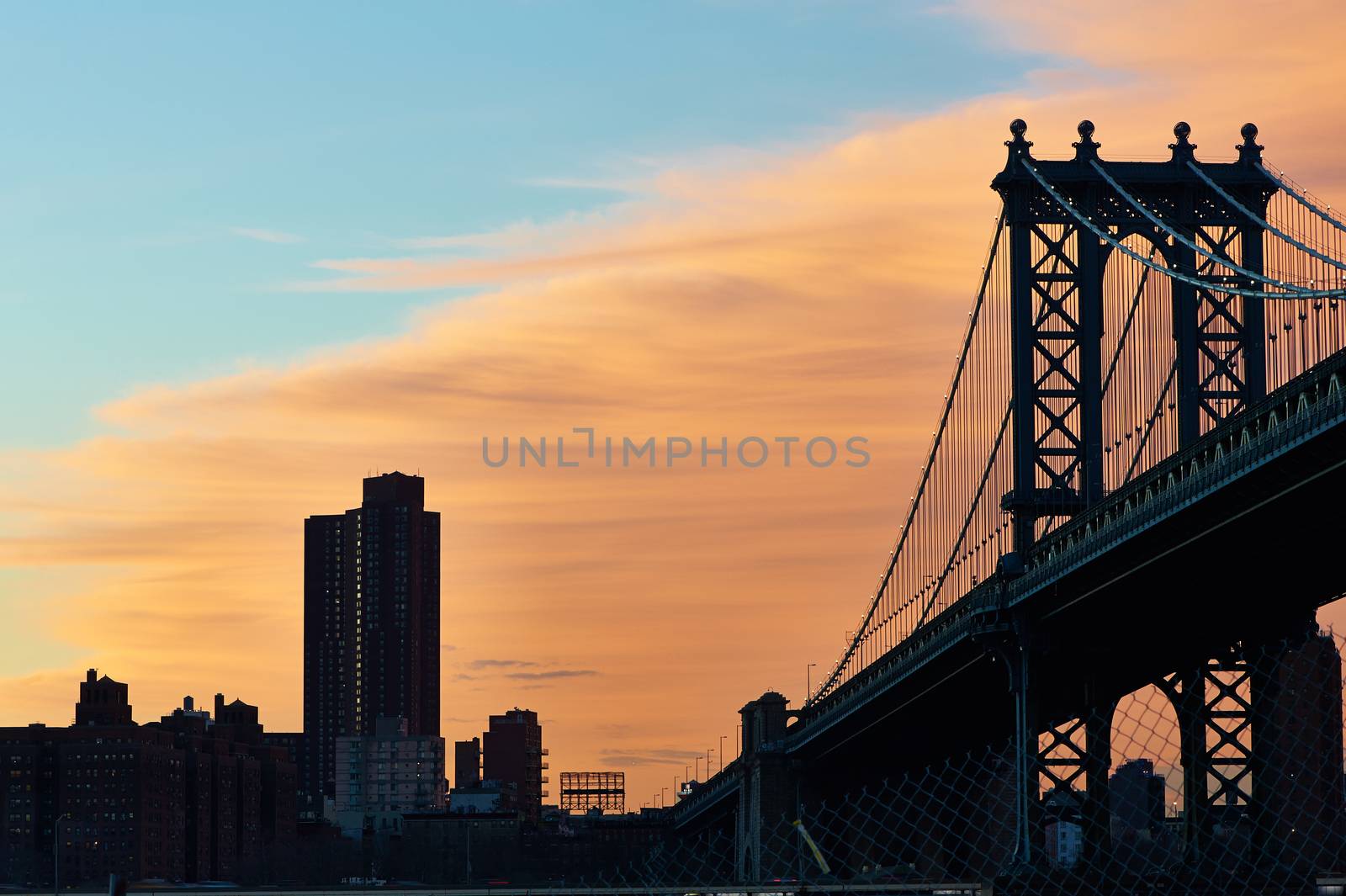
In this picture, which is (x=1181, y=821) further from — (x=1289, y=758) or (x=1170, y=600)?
(x=1170, y=600)

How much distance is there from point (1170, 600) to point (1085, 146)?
16071mm

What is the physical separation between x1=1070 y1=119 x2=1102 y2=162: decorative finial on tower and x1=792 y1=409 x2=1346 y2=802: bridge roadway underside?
1319 centimetres

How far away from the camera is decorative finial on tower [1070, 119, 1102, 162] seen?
71.8m

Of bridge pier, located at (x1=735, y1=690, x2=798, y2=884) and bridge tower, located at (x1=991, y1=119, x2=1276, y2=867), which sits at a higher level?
bridge tower, located at (x1=991, y1=119, x2=1276, y2=867)

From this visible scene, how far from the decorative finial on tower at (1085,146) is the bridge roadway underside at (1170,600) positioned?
13.2 meters

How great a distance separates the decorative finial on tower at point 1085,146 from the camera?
71.8 meters

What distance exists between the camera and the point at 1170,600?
62.6 metres

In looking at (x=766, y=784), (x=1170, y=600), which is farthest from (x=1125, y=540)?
(x=766, y=784)

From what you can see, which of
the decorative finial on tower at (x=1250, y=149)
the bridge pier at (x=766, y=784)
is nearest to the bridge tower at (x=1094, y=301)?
the decorative finial on tower at (x=1250, y=149)

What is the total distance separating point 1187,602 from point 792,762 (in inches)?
2163

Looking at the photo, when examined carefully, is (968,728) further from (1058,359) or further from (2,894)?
(2,894)

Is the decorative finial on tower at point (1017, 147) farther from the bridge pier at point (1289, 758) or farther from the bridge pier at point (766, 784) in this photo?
the bridge pier at point (766, 784)

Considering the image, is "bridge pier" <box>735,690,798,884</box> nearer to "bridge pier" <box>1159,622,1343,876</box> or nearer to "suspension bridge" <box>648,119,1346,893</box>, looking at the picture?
"suspension bridge" <box>648,119,1346,893</box>

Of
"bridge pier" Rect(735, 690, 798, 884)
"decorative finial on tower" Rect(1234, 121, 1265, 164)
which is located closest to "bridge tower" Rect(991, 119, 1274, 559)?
"decorative finial on tower" Rect(1234, 121, 1265, 164)
